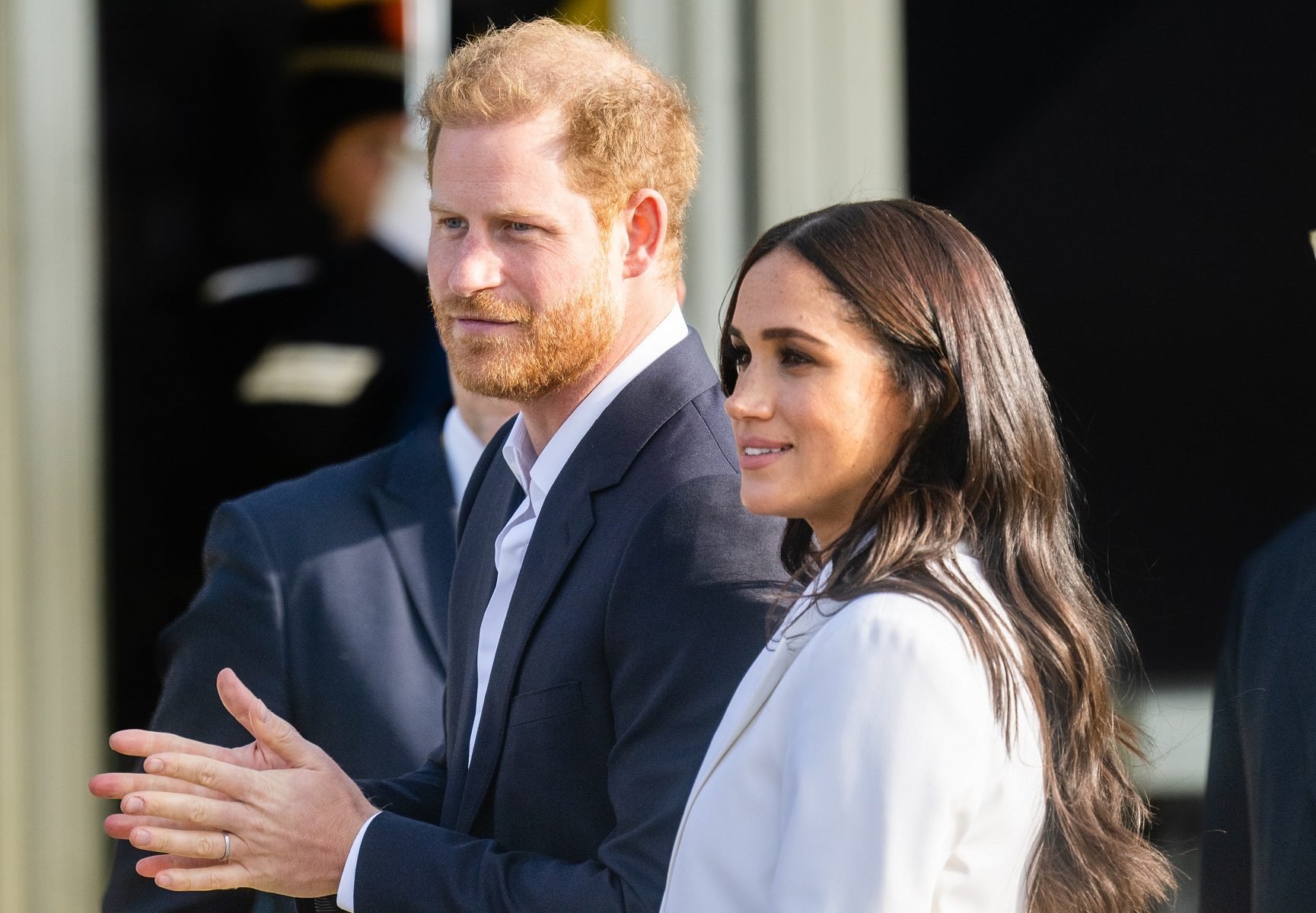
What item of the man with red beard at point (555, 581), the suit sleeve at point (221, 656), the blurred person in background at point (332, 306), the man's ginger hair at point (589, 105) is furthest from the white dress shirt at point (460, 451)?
the blurred person in background at point (332, 306)

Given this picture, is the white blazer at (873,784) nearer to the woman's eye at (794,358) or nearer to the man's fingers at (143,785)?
the woman's eye at (794,358)

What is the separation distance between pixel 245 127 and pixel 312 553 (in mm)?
1646

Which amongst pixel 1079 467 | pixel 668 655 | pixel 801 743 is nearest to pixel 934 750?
pixel 801 743

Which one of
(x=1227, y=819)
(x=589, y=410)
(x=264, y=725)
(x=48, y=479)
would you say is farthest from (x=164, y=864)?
(x=48, y=479)

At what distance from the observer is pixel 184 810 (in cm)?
185

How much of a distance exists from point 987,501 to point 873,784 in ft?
1.12

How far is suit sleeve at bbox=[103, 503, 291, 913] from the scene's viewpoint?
258cm

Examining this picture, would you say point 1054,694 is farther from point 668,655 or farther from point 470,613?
point 470,613

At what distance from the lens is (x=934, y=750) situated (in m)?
1.38

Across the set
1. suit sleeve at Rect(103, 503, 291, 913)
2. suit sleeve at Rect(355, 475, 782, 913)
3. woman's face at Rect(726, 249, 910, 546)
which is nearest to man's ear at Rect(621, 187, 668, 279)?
suit sleeve at Rect(355, 475, 782, 913)

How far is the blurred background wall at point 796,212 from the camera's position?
335cm

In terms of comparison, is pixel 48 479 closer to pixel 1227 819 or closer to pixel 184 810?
pixel 184 810

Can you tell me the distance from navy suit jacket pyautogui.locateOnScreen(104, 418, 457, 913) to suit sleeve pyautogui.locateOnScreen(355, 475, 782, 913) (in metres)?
0.82

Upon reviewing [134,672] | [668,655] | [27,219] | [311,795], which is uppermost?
[27,219]
